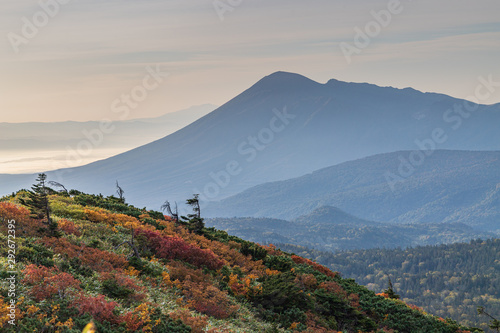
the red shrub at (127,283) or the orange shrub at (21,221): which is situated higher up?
the orange shrub at (21,221)

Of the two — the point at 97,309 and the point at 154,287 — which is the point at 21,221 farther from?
the point at 97,309

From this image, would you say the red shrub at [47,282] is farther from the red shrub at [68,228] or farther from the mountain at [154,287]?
the red shrub at [68,228]

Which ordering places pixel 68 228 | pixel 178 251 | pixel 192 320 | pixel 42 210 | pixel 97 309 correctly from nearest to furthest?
pixel 97 309, pixel 192 320, pixel 42 210, pixel 68 228, pixel 178 251

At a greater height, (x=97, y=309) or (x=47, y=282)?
(x=47, y=282)

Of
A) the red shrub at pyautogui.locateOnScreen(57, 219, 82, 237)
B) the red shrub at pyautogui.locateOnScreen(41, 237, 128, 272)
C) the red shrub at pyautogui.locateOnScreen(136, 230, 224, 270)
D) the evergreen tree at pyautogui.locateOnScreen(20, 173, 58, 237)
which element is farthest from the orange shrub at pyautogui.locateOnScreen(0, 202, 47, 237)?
the red shrub at pyautogui.locateOnScreen(136, 230, 224, 270)

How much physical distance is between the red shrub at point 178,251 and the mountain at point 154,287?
49 mm

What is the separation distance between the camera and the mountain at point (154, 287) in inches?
593

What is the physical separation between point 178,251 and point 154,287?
172 inches

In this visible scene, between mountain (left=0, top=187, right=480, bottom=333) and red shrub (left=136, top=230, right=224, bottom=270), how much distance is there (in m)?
0.05

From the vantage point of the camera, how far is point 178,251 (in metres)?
23.8

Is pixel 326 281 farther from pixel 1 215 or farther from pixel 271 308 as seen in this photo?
pixel 1 215

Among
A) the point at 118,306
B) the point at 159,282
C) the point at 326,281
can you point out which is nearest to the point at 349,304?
the point at 326,281

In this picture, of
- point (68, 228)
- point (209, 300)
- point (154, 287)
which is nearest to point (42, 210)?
point (68, 228)

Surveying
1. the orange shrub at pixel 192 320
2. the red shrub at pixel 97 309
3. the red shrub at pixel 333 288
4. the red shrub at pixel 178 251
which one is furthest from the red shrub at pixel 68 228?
the red shrub at pixel 333 288
